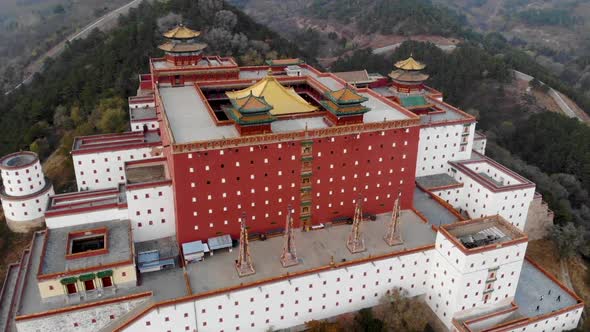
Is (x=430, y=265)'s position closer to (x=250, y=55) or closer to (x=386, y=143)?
(x=386, y=143)

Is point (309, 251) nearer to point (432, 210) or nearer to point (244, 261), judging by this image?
point (244, 261)

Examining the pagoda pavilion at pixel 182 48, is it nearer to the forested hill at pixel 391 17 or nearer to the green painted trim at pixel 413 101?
the green painted trim at pixel 413 101

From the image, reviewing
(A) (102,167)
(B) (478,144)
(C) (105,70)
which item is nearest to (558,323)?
(B) (478,144)

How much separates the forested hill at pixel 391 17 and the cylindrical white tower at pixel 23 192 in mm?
125247

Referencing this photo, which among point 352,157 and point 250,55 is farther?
point 250,55

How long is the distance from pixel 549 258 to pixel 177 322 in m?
45.4

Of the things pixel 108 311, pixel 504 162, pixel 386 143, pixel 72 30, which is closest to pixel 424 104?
pixel 386 143

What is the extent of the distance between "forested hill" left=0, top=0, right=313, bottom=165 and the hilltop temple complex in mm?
25281

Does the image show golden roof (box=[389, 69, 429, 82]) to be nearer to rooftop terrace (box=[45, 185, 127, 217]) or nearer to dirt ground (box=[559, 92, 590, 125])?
rooftop terrace (box=[45, 185, 127, 217])

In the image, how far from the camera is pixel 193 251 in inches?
1470

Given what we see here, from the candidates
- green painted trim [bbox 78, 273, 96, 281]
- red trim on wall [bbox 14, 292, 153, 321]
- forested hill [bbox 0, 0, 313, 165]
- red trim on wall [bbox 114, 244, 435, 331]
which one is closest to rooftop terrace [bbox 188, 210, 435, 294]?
red trim on wall [bbox 114, 244, 435, 331]

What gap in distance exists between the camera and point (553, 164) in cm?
7669

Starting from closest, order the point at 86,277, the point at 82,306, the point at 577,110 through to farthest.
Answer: the point at 82,306 → the point at 86,277 → the point at 577,110

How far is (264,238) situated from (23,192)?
2784 cm
